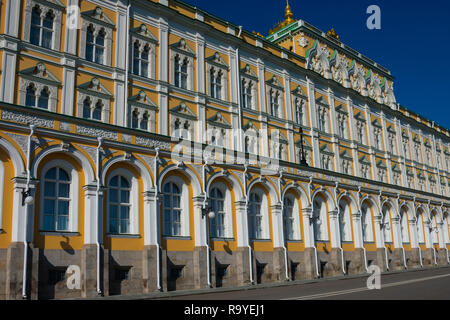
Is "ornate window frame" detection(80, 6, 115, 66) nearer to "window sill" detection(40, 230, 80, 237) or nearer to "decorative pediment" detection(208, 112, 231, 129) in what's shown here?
"decorative pediment" detection(208, 112, 231, 129)

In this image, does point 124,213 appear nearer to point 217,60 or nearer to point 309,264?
point 217,60

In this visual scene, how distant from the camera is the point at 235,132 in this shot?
32500 mm

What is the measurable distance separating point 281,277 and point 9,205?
57.6 feet

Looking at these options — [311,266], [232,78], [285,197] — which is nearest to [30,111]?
[232,78]

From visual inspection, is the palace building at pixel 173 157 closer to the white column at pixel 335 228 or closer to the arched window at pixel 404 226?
the white column at pixel 335 228

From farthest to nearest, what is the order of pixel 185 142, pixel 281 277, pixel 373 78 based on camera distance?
1. pixel 373 78
2. pixel 281 277
3. pixel 185 142

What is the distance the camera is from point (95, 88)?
83.4 ft

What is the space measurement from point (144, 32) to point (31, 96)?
841 centimetres

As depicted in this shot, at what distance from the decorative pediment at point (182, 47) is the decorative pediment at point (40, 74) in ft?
28.1

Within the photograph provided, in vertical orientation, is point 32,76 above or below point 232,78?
below

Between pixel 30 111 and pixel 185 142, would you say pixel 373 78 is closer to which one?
pixel 185 142

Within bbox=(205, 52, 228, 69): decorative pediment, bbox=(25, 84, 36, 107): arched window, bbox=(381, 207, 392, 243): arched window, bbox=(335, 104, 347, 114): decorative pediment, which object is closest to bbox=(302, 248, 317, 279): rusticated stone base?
bbox=(381, 207, 392, 243): arched window

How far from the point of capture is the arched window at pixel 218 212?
28297mm

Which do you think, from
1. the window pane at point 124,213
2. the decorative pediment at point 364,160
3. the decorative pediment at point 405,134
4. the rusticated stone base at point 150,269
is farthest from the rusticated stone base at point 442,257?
the window pane at point 124,213
